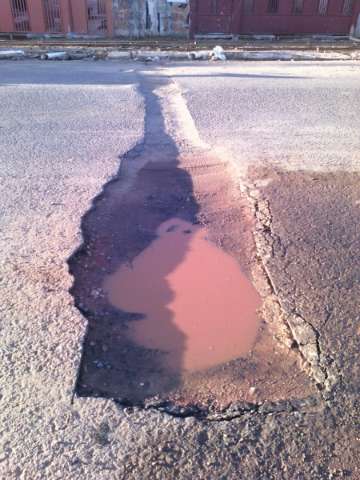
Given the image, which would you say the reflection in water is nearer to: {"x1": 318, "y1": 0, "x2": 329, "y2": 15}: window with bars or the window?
the window

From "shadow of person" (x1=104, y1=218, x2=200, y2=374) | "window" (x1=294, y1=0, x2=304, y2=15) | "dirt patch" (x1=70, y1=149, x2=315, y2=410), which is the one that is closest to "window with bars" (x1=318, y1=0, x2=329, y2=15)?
"window" (x1=294, y1=0, x2=304, y2=15)

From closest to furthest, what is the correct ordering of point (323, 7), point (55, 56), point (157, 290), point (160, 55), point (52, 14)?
1. point (157, 290)
2. point (55, 56)
3. point (160, 55)
4. point (52, 14)
5. point (323, 7)

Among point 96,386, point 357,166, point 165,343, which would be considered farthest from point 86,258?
point 357,166

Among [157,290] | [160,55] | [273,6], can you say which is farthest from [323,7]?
[157,290]

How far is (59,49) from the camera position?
48.3 ft

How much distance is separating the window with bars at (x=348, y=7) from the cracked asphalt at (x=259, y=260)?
45.9 feet

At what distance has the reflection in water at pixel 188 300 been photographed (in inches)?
121

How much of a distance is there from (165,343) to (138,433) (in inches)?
33.7

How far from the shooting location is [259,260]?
154 inches

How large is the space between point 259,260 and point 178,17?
18.0 metres

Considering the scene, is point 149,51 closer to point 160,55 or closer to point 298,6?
point 160,55

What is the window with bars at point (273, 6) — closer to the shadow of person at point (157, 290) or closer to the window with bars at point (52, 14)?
the window with bars at point (52, 14)

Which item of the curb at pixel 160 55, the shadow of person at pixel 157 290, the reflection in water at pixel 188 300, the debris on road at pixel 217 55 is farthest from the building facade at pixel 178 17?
the reflection in water at pixel 188 300

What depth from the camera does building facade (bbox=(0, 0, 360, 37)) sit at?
732 inches
